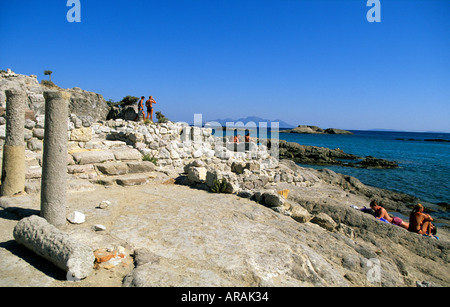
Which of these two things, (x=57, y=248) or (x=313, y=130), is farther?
(x=313, y=130)

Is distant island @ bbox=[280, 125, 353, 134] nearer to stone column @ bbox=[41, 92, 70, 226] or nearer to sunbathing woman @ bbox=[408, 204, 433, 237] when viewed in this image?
sunbathing woman @ bbox=[408, 204, 433, 237]

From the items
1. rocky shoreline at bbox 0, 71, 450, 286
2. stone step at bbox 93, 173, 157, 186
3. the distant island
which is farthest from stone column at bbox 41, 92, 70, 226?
the distant island

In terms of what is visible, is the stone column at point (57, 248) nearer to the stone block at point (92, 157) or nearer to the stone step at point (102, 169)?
the stone step at point (102, 169)

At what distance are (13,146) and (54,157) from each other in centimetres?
208

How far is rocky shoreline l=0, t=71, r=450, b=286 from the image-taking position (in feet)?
11.7

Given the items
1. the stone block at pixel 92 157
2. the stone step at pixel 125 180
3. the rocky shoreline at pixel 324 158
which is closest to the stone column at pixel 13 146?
the stone step at pixel 125 180

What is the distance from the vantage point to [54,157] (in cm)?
445

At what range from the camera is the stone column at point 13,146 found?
5.65 m

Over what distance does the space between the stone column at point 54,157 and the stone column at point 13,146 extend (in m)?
1.87

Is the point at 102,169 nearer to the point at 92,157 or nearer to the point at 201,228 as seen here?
the point at 92,157

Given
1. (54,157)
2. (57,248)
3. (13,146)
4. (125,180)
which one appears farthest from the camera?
(125,180)

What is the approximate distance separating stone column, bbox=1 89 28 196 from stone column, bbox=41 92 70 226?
1868mm

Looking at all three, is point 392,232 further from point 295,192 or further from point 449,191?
point 449,191

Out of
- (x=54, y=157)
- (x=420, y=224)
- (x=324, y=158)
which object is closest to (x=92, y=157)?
(x=54, y=157)
